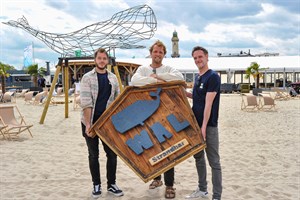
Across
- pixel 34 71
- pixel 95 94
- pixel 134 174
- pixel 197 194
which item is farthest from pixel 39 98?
pixel 34 71

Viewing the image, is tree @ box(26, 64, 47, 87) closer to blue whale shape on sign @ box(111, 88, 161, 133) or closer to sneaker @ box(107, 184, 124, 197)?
sneaker @ box(107, 184, 124, 197)

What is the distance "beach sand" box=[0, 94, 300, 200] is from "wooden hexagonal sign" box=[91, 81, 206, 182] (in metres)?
0.85

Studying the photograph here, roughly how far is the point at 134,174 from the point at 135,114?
72.5 inches

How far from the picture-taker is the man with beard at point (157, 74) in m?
3.25

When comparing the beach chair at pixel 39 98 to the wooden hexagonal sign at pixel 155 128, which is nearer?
the wooden hexagonal sign at pixel 155 128

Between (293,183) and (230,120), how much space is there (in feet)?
20.4

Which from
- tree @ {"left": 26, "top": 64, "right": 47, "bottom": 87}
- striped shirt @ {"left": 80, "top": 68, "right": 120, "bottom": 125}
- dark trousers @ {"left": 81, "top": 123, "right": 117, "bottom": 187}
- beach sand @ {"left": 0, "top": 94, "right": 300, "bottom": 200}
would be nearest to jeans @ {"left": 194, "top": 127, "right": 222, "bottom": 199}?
beach sand @ {"left": 0, "top": 94, "right": 300, "bottom": 200}

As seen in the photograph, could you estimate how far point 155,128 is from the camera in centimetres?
318

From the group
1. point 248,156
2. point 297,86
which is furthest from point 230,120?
point 297,86

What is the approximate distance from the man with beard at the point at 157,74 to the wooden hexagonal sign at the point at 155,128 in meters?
0.08

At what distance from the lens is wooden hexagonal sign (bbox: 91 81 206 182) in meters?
3.13

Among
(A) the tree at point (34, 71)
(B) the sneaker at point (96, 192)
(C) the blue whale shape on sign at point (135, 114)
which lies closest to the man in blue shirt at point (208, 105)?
(C) the blue whale shape on sign at point (135, 114)

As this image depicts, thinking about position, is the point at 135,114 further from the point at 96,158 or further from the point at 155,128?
the point at 96,158

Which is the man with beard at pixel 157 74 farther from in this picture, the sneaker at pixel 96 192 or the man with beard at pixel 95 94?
the sneaker at pixel 96 192
